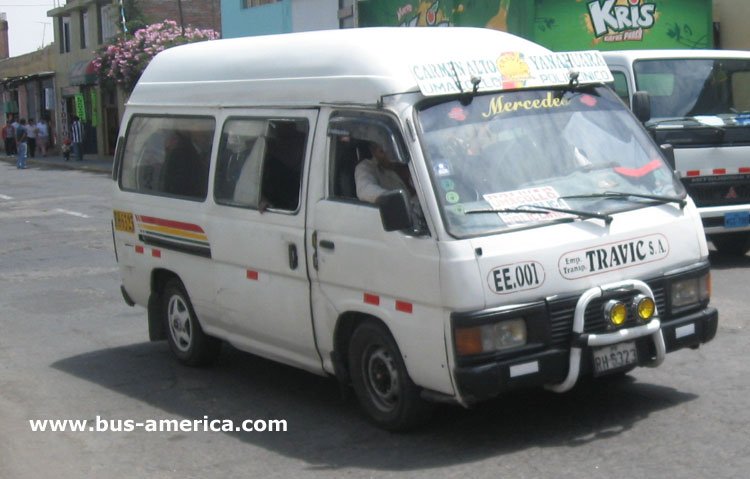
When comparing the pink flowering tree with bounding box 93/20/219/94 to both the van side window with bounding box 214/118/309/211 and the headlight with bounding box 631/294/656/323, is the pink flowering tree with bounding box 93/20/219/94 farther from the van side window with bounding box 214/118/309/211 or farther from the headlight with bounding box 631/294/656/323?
the headlight with bounding box 631/294/656/323

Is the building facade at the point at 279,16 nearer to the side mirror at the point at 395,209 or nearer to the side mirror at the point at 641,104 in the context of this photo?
the side mirror at the point at 641,104

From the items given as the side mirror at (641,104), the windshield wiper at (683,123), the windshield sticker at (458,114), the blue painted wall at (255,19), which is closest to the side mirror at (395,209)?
Answer: the windshield sticker at (458,114)

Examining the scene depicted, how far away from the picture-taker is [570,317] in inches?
234

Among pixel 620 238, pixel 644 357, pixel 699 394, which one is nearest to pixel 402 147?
pixel 620 238

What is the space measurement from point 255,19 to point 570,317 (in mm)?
27738

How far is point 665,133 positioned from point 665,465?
21.0 feet

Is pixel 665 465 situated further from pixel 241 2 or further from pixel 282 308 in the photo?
pixel 241 2

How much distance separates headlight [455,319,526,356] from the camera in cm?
569

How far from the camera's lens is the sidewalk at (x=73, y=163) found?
1528 inches

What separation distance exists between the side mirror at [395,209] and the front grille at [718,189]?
249 inches

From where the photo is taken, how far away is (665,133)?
11422mm

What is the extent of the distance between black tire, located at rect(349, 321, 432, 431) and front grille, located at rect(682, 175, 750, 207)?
19.8 feet

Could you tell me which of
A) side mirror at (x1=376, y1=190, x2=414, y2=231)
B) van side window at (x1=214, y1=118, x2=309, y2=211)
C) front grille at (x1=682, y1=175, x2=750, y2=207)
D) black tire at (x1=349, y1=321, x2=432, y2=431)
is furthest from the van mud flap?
front grille at (x1=682, y1=175, x2=750, y2=207)

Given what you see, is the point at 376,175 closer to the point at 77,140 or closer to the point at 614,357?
the point at 614,357
